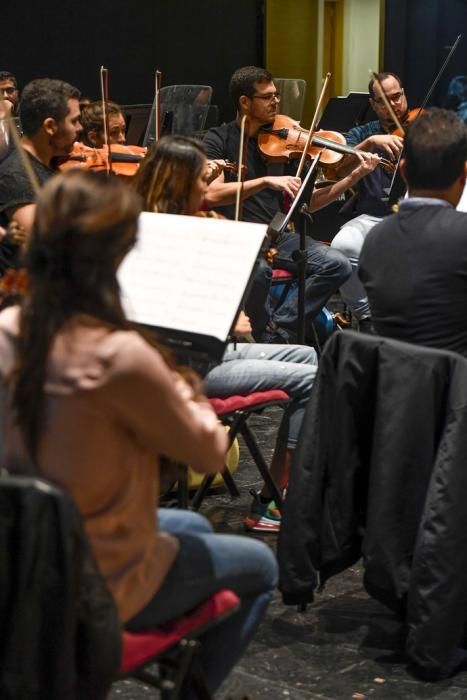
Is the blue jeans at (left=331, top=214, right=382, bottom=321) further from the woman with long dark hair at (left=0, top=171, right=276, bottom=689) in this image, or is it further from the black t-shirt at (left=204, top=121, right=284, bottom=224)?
the woman with long dark hair at (left=0, top=171, right=276, bottom=689)

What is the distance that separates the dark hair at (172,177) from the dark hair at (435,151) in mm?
651

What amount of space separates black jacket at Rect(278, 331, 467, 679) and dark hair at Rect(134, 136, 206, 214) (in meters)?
0.70

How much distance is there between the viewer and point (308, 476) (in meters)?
2.45

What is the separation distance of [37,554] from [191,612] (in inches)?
14.2

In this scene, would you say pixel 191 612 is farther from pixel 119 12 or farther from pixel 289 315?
pixel 119 12

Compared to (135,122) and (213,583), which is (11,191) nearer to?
(213,583)

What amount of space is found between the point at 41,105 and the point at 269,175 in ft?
5.05

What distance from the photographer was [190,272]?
2451mm

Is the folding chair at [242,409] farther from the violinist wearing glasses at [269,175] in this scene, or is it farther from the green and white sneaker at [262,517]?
the violinist wearing glasses at [269,175]

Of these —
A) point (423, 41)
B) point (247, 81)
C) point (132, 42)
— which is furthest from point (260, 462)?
point (423, 41)

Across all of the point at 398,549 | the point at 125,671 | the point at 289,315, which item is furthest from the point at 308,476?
the point at 289,315

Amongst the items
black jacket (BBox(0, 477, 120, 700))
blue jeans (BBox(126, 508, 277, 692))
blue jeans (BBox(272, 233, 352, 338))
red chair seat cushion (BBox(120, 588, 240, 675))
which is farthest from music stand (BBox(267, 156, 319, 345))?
black jacket (BBox(0, 477, 120, 700))

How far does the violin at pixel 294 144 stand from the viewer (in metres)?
4.79

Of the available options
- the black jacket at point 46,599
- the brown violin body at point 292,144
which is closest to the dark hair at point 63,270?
the black jacket at point 46,599
